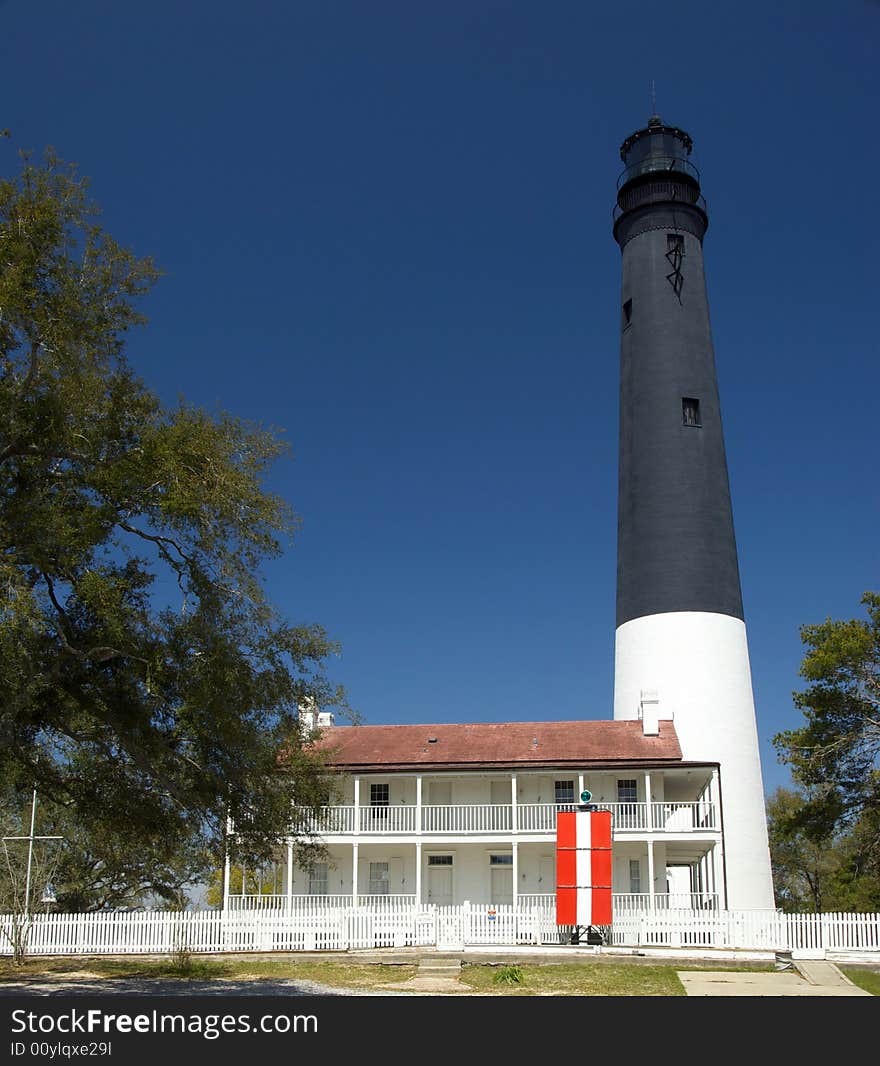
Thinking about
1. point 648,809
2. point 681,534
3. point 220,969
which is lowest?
point 220,969

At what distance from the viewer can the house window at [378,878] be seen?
108 feet

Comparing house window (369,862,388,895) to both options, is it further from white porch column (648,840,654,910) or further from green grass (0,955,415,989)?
white porch column (648,840,654,910)

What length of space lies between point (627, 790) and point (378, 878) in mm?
7821

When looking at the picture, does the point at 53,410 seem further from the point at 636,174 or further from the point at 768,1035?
the point at 636,174

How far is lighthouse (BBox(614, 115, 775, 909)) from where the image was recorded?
32.7 m

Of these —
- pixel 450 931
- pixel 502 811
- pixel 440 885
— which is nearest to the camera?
pixel 450 931

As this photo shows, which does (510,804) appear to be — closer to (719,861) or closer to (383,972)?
(719,861)

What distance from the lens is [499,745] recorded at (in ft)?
110

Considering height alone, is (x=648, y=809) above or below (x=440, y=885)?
above

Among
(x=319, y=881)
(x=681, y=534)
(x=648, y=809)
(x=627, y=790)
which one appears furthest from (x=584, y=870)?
(x=681, y=534)

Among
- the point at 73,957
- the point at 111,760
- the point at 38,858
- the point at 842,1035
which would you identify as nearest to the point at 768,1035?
the point at 842,1035

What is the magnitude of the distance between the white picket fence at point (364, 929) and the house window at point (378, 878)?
17.2ft

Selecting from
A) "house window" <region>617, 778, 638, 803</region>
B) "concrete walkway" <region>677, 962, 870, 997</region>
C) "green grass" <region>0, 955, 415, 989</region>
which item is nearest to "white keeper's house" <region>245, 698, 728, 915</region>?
"house window" <region>617, 778, 638, 803</region>

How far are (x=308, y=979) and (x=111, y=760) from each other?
654 centimetres
